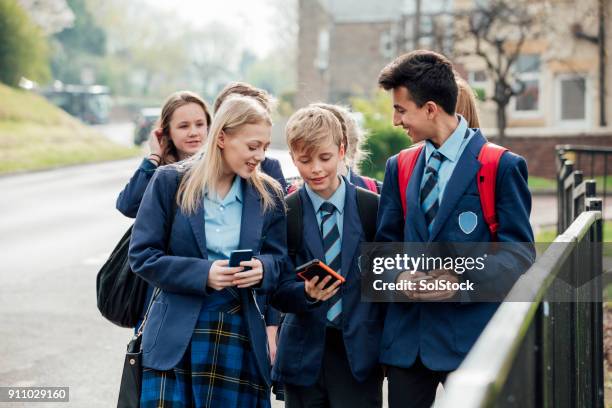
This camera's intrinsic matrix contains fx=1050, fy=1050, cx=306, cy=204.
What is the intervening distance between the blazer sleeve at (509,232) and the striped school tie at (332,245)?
621mm

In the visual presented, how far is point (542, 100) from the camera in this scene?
1633 inches

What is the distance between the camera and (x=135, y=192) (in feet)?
16.0

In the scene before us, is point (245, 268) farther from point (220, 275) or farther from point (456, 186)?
point (456, 186)

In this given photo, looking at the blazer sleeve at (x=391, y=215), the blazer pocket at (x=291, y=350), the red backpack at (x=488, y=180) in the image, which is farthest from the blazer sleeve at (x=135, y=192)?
the red backpack at (x=488, y=180)

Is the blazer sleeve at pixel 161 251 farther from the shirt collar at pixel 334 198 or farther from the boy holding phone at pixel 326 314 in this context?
the shirt collar at pixel 334 198

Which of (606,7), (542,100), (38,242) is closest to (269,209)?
(38,242)

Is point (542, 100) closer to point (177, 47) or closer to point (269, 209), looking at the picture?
point (269, 209)

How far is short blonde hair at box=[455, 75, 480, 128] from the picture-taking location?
4316 mm

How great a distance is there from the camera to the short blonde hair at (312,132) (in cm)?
416

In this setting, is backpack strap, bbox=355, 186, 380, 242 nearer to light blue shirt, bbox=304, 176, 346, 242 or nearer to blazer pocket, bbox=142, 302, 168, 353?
light blue shirt, bbox=304, 176, 346, 242

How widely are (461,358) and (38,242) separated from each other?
11.8 m

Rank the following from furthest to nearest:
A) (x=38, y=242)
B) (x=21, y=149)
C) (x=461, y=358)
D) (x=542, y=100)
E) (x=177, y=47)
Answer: (x=177, y=47) < (x=542, y=100) < (x=21, y=149) < (x=38, y=242) < (x=461, y=358)

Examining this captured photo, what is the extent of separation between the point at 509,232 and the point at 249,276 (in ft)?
3.18

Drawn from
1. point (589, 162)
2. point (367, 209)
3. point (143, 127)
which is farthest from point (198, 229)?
point (143, 127)
